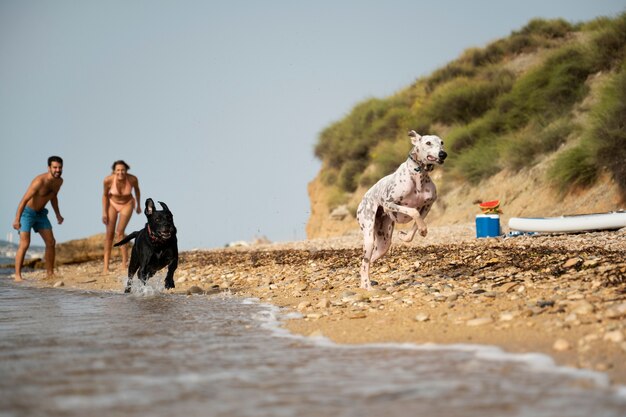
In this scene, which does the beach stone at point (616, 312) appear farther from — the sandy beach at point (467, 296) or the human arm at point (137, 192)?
the human arm at point (137, 192)

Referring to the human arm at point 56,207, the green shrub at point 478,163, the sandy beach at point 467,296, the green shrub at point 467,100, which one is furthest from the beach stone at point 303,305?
the green shrub at point 467,100

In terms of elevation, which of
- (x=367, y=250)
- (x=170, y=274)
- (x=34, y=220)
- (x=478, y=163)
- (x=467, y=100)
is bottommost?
(x=170, y=274)

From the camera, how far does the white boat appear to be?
11.7m

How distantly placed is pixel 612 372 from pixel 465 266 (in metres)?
4.86

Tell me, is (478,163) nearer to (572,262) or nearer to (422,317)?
(572,262)

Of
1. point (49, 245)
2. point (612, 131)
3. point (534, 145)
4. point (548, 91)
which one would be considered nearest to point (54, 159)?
point (49, 245)

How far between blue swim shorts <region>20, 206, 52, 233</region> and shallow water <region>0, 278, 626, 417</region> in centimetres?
765

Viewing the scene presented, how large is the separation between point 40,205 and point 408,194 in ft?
27.7

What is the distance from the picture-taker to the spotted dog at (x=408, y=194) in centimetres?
648

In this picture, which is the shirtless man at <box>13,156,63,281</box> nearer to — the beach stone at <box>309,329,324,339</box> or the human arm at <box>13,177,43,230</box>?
the human arm at <box>13,177,43,230</box>

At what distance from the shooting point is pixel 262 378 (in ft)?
11.1

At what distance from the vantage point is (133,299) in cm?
793

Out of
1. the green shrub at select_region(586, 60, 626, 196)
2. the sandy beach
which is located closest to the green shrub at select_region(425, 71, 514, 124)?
the green shrub at select_region(586, 60, 626, 196)

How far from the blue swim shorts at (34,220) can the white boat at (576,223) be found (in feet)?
30.6
